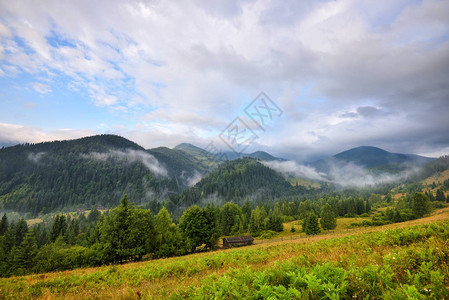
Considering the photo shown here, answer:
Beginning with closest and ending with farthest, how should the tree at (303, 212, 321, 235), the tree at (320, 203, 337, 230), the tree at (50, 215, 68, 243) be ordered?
the tree at (50, 215, 68, 243)
the tree at (303, 212, 321, 235)
the tree at (320, 203, 337, 230)

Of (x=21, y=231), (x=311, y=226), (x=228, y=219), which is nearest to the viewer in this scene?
(x=21, y=231)

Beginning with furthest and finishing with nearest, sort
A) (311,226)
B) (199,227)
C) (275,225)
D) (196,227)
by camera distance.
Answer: (275,225) → (311,226) → (199,227) → (196,227)

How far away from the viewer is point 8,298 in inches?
290

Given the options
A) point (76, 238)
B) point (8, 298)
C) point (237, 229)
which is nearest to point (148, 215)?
point (8, 298)

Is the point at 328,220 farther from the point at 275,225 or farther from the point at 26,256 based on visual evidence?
the point at 26,256

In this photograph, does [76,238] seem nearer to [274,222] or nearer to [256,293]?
[274,222]

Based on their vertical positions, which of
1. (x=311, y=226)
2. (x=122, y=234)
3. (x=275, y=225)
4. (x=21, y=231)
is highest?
(x=122, y=234)

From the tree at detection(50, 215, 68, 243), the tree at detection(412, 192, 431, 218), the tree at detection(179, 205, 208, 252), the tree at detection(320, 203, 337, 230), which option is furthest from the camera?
the tree at detection(412, 192, 431, 218)

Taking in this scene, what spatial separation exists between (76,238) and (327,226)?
352 feet

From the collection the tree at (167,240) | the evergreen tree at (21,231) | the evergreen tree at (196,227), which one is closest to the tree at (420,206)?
the evergreen tree at (196,227)

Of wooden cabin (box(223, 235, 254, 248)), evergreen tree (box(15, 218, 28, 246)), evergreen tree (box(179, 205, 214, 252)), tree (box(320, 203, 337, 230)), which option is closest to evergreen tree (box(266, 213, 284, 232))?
tree (box(320, 203, 337, 230))

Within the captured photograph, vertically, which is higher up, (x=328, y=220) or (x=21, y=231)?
(x=21, y=231)

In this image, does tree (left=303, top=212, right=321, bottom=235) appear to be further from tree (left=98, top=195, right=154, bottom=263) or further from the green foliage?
tree (left=98, top=195, right=154, bottom=263)

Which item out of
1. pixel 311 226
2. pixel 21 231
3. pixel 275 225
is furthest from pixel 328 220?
pixel 21 231
